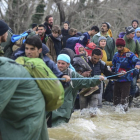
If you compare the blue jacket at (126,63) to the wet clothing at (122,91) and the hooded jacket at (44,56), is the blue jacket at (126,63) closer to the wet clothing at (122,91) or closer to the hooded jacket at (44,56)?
the wet clothing at (122,91)

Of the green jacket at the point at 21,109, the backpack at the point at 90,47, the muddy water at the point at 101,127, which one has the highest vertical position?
the green jacket at the point at 21,109

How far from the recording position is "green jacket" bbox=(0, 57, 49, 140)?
3.03m

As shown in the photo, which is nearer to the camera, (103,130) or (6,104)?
(6,104)

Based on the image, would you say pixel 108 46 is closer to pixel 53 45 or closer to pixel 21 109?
pixel 53 45

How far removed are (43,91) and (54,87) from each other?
0.13 m

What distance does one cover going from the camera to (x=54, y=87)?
11.2ft

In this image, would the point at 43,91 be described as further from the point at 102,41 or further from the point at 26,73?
the point at 102,41

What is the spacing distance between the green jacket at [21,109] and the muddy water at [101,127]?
2.25 meters

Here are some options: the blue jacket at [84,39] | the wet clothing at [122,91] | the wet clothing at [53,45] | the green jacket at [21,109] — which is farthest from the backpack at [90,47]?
the green jacket at [21,109]

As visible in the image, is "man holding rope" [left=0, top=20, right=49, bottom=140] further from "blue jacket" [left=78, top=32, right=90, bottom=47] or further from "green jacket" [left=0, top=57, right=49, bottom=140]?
"blue jacket" [left=78, top=32, right=90, bottom=47]

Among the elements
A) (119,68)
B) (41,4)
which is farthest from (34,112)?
(41,4)

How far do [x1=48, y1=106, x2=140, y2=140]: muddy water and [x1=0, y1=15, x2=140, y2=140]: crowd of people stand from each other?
199mm

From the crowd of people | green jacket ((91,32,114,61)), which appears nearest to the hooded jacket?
the crowd of people

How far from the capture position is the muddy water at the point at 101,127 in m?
5.77
